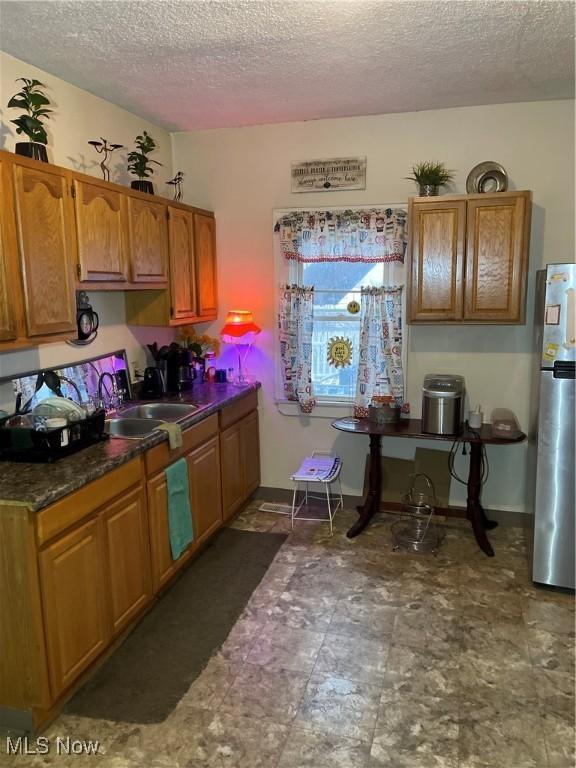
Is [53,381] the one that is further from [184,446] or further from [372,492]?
[372,492]

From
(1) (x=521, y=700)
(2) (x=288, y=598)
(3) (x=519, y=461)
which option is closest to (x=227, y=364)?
(2) (x=288, y=598)

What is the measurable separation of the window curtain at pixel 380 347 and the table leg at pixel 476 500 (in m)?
0.60

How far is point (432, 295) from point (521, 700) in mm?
2264

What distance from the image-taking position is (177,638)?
282cm

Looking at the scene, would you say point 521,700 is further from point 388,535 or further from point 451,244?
point 451,244

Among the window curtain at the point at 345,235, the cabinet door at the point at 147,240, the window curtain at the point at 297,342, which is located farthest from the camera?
the window curtain at the point at 297,342

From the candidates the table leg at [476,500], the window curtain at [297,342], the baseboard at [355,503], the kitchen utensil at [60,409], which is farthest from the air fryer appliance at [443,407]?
the kitchen utensil at [60,409]

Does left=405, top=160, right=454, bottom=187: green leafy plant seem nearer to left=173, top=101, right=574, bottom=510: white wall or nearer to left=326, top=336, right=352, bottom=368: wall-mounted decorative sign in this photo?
left=173, top=101, right=574, bottom=510: white wall

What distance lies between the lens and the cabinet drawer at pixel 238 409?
3816 mm

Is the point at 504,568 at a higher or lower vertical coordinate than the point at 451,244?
lower

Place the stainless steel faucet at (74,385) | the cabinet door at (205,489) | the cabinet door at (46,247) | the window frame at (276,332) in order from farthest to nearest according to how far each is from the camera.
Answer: the window frame at (276,332)
the cabinet door at (205,489)
the stainless steel faucet at (74,385)
the cabinet door at (46,247)

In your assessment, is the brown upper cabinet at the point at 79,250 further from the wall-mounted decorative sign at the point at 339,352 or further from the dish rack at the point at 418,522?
the dish rack at the point at 418,522

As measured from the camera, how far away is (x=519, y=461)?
4000mm

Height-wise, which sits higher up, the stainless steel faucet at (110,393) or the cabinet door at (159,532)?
the stainless steel faucet at (110,393)
